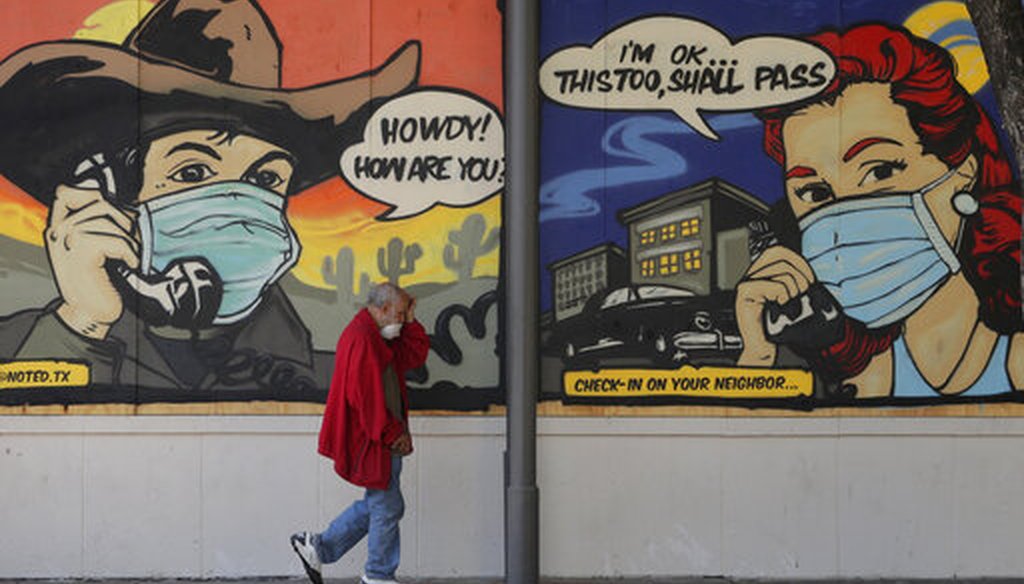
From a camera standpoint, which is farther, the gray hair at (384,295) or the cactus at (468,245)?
the cactus at (468,245)

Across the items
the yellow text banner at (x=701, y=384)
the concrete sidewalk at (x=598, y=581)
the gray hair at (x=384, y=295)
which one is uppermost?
the gray hair at (x=384, y=295)

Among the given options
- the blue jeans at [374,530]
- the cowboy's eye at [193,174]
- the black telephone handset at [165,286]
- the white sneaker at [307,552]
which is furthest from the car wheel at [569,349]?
the cowboy's eye at [193,174]

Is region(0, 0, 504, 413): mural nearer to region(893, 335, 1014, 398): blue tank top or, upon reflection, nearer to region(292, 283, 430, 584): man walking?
region(292, 283, 430, 584): man walking

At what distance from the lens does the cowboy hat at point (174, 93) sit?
313 inches

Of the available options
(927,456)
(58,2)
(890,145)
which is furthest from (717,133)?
(58,2)

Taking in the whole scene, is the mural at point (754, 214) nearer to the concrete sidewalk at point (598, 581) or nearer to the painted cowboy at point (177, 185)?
the concrete sidewalk at point (598, 581)

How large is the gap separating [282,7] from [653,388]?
333 centimetres

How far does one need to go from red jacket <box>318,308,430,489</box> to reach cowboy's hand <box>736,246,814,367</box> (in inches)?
89.5

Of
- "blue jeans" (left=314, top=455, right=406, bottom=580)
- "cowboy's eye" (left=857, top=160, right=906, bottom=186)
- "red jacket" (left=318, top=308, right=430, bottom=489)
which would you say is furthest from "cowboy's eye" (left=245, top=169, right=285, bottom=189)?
"cowboy's eye" (left=857, top=160, right=906, bottom=186)

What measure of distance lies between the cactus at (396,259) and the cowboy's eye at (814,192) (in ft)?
7.92

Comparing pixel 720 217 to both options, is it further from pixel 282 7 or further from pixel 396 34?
pixel 282 7

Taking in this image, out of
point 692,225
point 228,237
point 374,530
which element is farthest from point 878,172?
point 228,237

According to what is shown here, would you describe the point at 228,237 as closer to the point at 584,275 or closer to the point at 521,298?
the point at 521,298

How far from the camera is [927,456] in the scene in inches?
313
